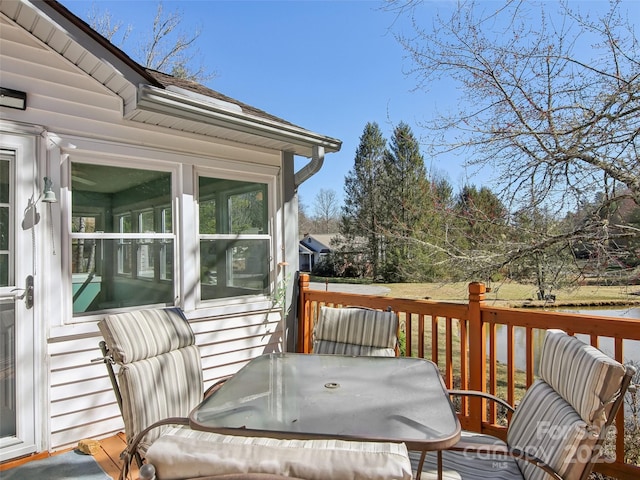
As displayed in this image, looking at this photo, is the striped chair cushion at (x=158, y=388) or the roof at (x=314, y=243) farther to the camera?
the roof at (x=314, y=243)

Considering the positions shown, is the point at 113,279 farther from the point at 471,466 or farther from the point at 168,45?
the point at 168,45

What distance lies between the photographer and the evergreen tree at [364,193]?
2083 cm

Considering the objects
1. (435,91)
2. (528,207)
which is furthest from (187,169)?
(528,207)

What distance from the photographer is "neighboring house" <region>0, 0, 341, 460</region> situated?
2.58 meters

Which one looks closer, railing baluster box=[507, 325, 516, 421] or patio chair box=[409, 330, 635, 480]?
patio chair box=[409, 330, 635, 480]

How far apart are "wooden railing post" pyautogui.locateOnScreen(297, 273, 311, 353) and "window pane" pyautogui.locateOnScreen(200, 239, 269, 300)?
41 centimetres

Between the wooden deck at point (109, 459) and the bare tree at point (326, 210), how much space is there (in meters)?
26.0

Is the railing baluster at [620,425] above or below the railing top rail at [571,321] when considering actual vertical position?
below

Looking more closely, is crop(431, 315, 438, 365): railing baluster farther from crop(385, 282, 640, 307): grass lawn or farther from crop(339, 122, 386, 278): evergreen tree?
crop(339, 122, 386, 278): evergreen tree

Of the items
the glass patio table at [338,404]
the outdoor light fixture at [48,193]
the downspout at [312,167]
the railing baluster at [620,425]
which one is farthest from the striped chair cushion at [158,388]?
the railing baluster at [620,425]

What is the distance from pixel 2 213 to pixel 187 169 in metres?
1.36

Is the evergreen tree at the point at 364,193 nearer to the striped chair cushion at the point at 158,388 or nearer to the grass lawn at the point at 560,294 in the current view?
the grass lawn at the point at 560,294

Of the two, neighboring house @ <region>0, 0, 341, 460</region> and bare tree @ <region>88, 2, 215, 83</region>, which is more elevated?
bare tree @ <region>88, 2, 215, 83</region>

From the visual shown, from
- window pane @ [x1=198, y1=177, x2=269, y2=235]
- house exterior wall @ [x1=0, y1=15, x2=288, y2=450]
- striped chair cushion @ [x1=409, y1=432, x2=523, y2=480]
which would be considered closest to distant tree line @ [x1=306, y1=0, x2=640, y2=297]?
window pane @ [x1=198, y1=177, x2=269, y2=235]
